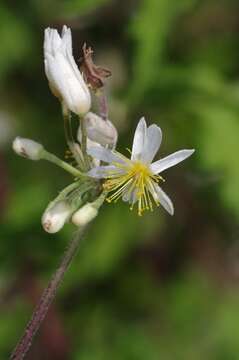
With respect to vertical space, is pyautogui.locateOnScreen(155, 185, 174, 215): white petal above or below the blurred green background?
below

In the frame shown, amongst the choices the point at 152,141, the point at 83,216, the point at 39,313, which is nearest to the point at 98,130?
the point at 152,141

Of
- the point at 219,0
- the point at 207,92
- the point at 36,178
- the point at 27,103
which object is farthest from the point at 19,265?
the point at 219,0

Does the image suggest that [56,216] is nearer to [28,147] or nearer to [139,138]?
[28,147]

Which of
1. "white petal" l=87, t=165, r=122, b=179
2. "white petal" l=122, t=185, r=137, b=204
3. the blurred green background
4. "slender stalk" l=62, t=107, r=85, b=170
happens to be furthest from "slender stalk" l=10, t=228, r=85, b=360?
the blurred green background

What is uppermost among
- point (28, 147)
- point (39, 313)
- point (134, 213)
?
point (134, 213)

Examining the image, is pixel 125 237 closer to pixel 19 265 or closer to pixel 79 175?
pixel 19 265

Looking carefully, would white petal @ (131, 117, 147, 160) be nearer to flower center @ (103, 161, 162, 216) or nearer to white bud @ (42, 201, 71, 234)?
flower center @ (103, 161, 162, 216)

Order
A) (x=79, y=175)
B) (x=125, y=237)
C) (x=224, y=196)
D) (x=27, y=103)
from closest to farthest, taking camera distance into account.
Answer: (x=79, y=175) → (x=224, y=196) → (x=125, y=237) → (x=27, y=103)
